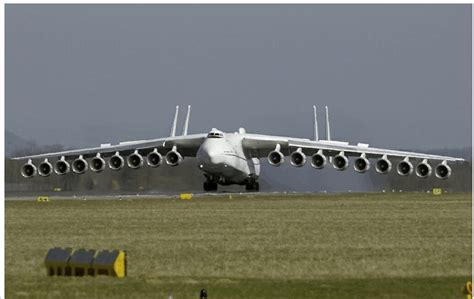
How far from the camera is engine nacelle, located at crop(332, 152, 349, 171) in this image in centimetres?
6962

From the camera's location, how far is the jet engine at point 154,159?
7062cm

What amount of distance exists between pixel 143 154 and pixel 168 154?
4.53 metres

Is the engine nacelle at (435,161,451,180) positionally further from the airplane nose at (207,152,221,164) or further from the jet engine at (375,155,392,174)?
the airplane nose at (207,152,221,164)

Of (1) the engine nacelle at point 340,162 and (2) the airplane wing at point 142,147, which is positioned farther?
(2) the airplane wing at point 142,147

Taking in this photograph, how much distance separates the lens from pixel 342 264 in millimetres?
24391

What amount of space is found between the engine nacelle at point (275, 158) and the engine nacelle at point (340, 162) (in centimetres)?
291

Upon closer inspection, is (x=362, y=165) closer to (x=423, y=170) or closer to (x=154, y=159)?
(x=423, y=170)

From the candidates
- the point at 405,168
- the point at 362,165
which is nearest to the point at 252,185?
the point at 362,165

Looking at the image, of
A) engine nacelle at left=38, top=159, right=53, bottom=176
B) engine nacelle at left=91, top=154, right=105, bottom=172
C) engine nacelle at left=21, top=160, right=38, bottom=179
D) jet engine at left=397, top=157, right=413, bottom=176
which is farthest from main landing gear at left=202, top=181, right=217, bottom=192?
jet engine at left=397, top=157, right=413, bottom=176

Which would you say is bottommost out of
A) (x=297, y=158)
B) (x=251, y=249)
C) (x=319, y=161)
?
(x=251, y=249)

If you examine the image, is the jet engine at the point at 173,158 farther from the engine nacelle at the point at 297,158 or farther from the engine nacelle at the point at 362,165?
the engine nacelle at the point at 362,165

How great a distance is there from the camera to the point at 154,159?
70.7 m

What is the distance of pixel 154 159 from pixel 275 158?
6892mm

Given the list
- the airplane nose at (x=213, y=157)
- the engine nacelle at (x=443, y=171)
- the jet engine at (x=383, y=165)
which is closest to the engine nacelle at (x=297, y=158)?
the jet engine at (x=383, y=165)
